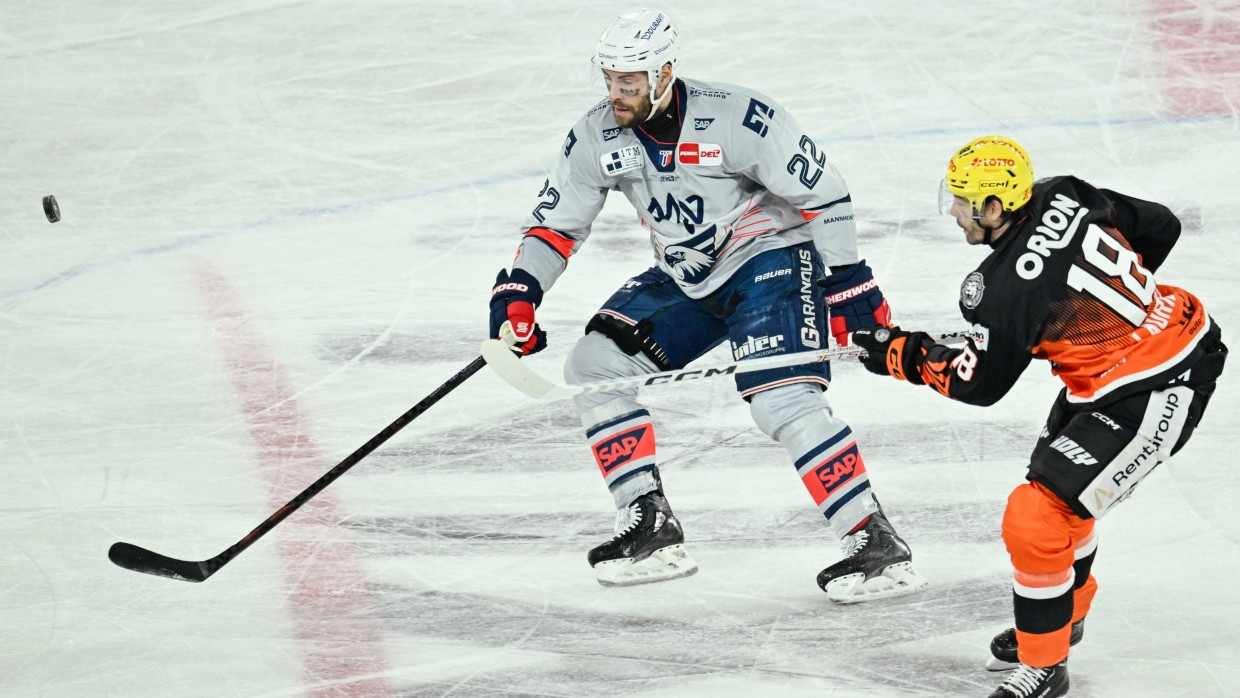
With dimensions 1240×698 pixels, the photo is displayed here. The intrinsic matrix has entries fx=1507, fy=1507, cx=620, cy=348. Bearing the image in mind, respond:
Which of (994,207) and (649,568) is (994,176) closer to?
Answer: (994,207)

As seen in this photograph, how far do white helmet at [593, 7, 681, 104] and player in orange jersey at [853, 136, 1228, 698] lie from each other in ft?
2.98

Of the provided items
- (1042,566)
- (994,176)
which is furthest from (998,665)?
(994,176)

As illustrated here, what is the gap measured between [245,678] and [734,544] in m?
1.28

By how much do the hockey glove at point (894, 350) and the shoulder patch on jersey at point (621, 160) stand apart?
31.4 inches

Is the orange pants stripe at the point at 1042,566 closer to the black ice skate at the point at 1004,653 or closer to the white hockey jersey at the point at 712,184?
the black ice skate at the point at 1004,653

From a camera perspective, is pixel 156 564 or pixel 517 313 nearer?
pixel 156 564

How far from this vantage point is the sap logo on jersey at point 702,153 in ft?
12.4

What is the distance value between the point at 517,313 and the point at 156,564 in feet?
3.59

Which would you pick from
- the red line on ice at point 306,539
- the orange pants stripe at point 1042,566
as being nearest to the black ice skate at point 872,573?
the orange pants stripe at point 1042,566

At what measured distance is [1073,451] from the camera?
3012 millimetres

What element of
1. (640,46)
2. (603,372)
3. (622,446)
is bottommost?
(622,446)

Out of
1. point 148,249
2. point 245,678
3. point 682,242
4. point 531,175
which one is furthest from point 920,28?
point 245,678

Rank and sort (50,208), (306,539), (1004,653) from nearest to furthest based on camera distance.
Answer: (1004,653)
(306,539)
(50,208)

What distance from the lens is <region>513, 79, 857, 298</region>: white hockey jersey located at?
3.79 metres
